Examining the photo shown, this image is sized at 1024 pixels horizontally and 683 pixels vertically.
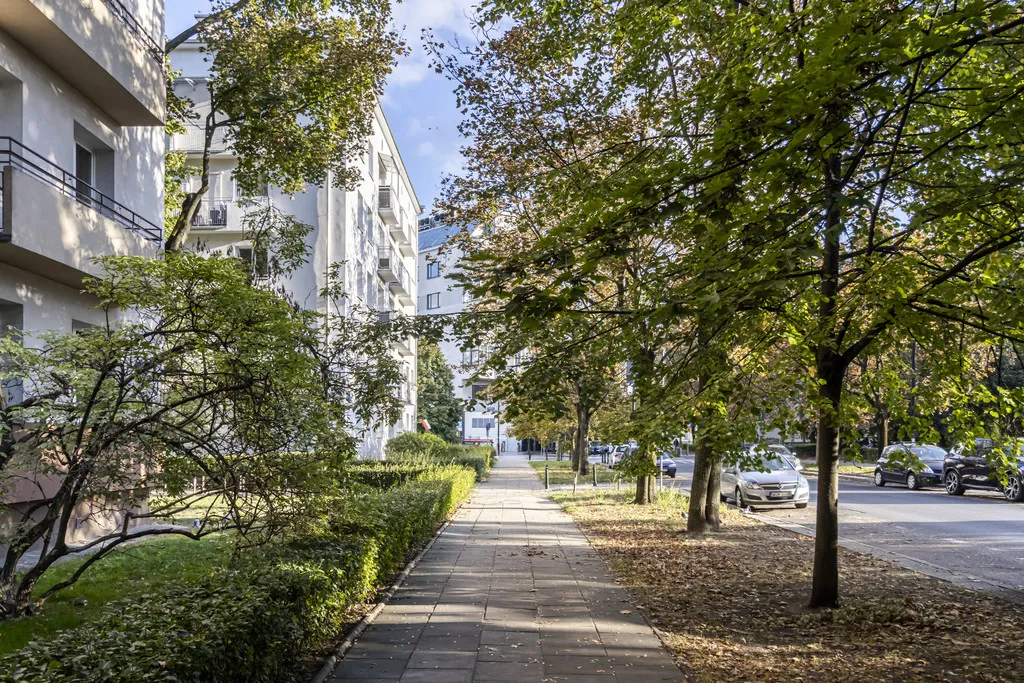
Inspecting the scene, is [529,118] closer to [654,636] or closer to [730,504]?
[654,636]

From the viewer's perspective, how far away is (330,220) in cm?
3011

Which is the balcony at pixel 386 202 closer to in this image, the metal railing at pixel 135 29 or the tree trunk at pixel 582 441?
the tree trunk at pixel 582 441

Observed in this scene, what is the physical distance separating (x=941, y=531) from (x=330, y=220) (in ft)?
72.6

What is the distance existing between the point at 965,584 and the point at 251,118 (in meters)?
16.0

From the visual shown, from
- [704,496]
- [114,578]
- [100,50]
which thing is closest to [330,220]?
[100,50]

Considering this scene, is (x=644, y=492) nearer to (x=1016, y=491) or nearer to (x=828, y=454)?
(x=1016, y=491)

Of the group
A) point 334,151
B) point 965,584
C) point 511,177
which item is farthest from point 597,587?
point 334,151

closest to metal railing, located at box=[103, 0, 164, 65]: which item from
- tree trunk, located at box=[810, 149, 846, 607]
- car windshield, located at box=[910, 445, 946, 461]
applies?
tree trunk, located at box=[810, 149, 846, 607]

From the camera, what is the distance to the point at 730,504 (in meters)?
23.8

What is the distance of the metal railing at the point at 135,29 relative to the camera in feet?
44.6

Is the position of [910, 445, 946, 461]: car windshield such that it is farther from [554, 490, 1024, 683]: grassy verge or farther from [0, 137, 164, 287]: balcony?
[0, 137, 164, 287]: balcony

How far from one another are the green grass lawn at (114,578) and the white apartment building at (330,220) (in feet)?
32.0

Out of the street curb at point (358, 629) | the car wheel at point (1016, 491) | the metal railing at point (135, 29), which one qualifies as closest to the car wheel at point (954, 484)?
the car wheel at point (1016, 491)

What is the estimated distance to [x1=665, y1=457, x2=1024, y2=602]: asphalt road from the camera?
11891 mm
